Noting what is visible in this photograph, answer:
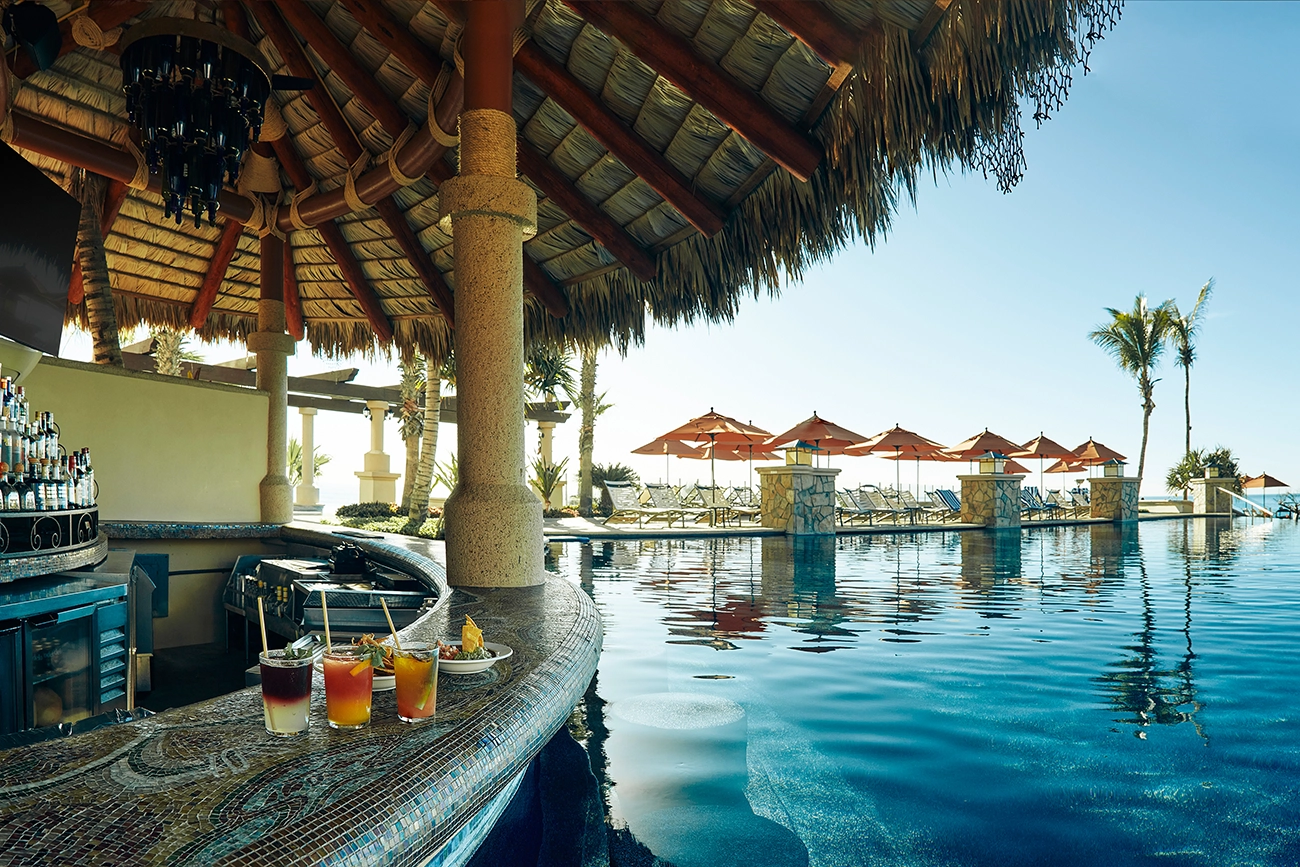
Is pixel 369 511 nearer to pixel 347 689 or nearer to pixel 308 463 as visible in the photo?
pixel 308 463

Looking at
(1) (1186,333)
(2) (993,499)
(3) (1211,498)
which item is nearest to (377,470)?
(2) (993,499)

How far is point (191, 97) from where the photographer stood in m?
4.37

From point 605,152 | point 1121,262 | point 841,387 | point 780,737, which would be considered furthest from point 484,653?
point 841,387

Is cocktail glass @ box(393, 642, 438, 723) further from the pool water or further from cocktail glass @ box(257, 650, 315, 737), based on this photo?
the pool water

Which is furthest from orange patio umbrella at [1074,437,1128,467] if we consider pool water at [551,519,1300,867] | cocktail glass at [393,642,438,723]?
cocktail glass at [393,642,438,723]

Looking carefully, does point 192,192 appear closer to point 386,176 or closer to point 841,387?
point 386,176

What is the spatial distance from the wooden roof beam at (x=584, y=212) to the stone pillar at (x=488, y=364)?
185 cm

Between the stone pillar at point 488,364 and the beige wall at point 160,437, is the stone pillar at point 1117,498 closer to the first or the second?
the beige wall at point 160,437

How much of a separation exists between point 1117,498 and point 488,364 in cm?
2356

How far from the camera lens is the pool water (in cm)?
271

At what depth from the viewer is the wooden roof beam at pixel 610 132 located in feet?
17.5

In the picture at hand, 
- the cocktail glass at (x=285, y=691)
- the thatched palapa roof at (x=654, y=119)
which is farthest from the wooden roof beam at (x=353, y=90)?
the cocktail glass at (x=285, y=691)

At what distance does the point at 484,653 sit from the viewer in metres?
2.22

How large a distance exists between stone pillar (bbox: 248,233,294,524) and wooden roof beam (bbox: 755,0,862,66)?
620cm
